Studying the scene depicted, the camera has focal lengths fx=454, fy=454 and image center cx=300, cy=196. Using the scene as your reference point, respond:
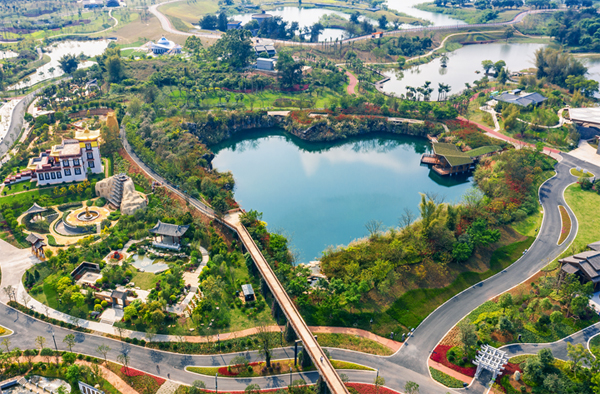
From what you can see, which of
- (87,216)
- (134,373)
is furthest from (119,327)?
(87,216)

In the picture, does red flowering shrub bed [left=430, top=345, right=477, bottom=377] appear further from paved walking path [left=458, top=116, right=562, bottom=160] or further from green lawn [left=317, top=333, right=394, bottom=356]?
paved walking path [left=458, top=116, right=562, bottom=160]

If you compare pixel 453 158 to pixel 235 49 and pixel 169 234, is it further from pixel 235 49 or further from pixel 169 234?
pixel 235 49

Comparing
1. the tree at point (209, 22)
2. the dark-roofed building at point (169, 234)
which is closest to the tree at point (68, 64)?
the tree at point (209, 22)

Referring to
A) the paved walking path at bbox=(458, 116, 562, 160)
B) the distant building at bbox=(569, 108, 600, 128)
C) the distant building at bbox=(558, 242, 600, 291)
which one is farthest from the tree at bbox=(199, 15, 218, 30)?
the distant building at bbox=(558, 242, 600, 291)

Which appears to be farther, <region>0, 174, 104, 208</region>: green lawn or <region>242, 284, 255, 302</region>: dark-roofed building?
<region>0, 174, 104, 208</region>: green lawn

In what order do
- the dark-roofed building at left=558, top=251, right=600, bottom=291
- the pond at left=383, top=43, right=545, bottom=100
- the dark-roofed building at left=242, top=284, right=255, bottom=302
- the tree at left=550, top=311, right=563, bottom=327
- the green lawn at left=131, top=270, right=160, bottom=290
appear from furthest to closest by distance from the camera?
the pond at left=383, top=43, right=545, bottom=100, the green lawn at left=131, top=270, right=160, bottom=290, the dark-roofed building at left=242, top=284, right=255, bottom=302, the dark-roofed building at left=558, top=251, right=600, bottom=291, the tree at left=550, top=311, right=563, bottom=327

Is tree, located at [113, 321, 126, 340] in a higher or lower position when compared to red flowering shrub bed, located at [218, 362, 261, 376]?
higher

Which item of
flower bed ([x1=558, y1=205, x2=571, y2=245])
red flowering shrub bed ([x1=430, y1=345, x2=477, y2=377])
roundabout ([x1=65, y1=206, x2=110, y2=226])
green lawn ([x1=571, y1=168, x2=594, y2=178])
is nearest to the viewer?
red flowering shrub bed ([x1=430, y1=345, x2=477, y2=377])
